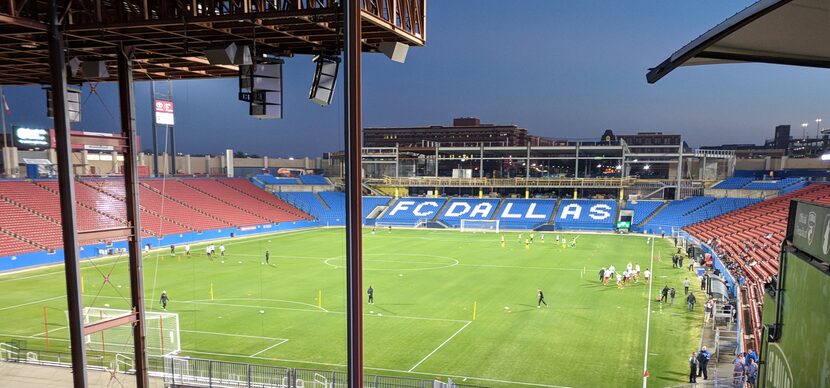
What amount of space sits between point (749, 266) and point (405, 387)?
21421mm

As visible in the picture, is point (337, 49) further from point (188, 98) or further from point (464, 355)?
point (464, 355)

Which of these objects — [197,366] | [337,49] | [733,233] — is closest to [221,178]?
[197,366]

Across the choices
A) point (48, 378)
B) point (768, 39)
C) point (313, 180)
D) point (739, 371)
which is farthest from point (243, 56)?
point (313, 180)

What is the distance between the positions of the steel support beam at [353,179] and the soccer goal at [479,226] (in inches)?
2185

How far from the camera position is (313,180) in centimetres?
8156

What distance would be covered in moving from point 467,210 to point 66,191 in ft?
203

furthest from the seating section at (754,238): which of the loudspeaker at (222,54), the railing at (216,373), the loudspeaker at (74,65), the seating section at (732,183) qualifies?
the loudspeaker at (74,65)

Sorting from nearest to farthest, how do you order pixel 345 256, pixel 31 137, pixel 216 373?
pixel 216 373
pixel 345 256
pixel 31 137

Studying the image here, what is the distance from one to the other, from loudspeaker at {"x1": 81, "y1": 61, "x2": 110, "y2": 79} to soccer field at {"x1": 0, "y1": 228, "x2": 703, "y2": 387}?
472 centimetres

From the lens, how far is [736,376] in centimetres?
1428

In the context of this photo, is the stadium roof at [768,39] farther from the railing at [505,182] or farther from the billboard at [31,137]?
the railing at [505,182]

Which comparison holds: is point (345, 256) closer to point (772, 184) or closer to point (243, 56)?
point (243, 56)

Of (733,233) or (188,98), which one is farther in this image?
(733,233)

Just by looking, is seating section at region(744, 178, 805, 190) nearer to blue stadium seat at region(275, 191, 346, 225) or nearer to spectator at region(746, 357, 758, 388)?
blue stadium seat at region(275, 191, 346, 225)
